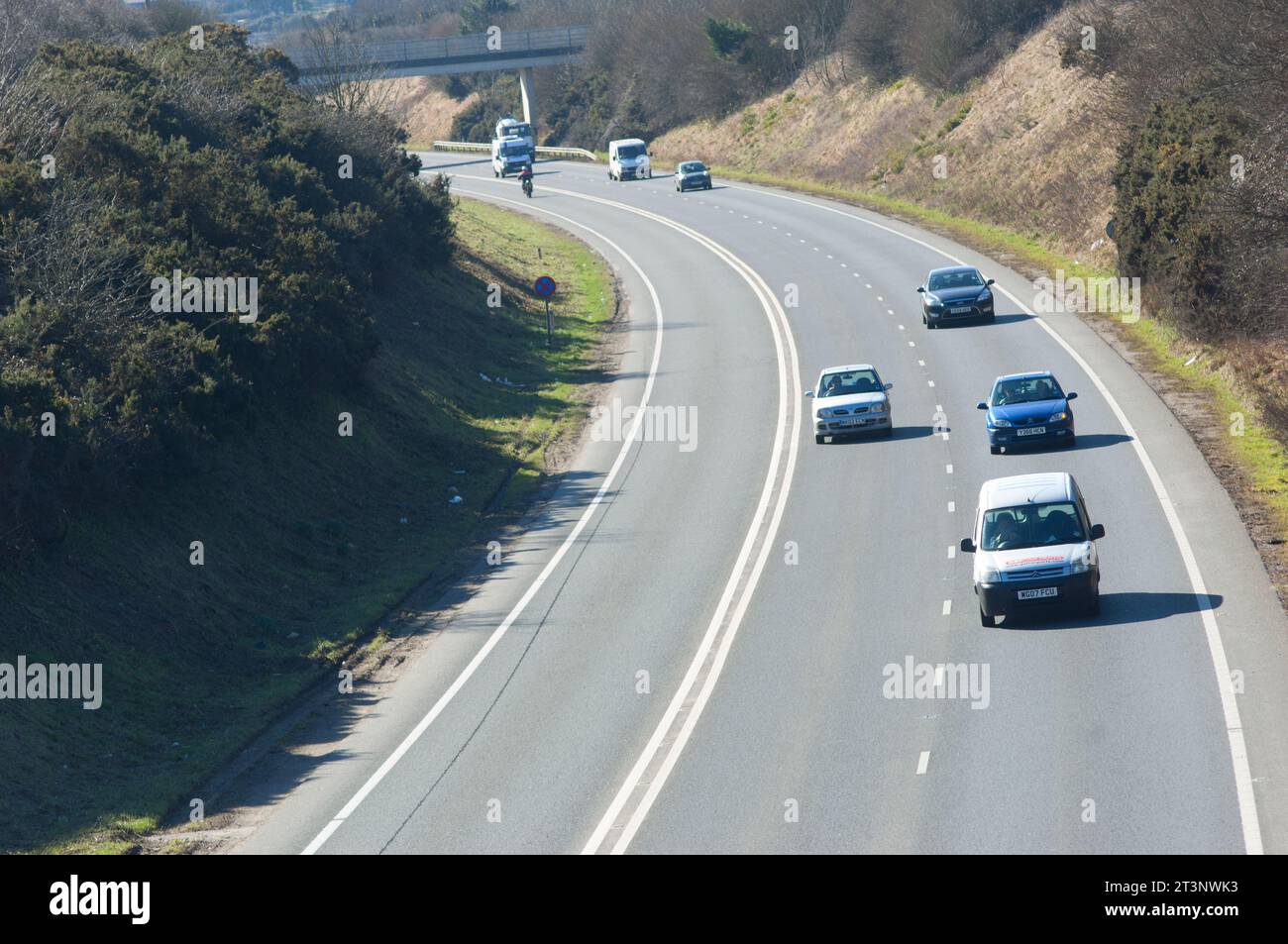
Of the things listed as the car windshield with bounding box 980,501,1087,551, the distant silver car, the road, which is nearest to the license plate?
the road

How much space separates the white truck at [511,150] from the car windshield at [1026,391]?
57.5 m

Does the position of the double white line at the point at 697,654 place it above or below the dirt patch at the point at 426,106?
below

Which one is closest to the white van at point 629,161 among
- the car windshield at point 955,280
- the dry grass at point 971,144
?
the dry grass at point 971,144

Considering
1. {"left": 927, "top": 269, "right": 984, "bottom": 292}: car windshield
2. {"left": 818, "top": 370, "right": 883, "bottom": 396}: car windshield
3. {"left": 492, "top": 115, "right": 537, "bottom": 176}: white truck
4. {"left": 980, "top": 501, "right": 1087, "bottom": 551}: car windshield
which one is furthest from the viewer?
{"left": 492, "top": 115, "right": 537, "bottom": 176}: white truck

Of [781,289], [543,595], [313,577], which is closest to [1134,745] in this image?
[543,595]

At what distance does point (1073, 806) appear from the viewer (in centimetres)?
1380

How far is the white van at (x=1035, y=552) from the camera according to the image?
1966 cm

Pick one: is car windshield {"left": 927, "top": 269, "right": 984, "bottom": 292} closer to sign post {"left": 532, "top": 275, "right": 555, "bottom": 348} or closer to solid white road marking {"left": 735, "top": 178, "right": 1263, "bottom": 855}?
solid white road marking {"left": 735, "top": 178, "right": 1263, "bottom": 855}

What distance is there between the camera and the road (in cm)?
1440

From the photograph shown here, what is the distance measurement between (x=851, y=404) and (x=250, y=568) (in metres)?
13.2

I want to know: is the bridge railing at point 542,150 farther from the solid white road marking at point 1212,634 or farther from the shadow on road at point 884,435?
the shadow on road at point 884,435

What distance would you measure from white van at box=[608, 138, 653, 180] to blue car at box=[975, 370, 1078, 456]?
54.5m

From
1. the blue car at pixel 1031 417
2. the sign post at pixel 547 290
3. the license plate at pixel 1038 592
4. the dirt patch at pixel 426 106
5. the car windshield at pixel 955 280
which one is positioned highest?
the dirt patch at pixel 426 106
